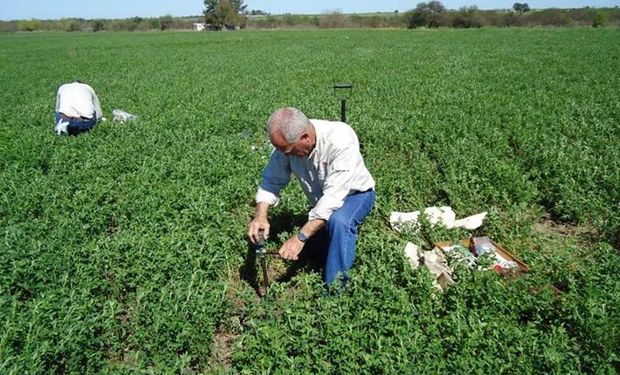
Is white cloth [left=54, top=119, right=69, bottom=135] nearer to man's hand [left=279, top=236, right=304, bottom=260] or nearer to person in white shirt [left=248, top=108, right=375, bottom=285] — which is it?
person in white shirt [left=248, top=108, right=375, bottom=285]

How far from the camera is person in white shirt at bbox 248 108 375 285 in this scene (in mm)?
3811

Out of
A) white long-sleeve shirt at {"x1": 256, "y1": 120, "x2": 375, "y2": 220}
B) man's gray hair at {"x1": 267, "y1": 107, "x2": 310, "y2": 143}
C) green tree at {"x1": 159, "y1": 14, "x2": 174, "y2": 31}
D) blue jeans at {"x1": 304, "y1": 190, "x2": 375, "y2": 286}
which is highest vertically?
man's gray hair at {"x1": 267, "y1": 107, "x2": 310, "y2": 143}

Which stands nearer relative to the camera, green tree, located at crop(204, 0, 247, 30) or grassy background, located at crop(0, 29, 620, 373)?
grassy background, located at crop(0, 29, 620, 373)

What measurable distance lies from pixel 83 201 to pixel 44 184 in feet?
3.10

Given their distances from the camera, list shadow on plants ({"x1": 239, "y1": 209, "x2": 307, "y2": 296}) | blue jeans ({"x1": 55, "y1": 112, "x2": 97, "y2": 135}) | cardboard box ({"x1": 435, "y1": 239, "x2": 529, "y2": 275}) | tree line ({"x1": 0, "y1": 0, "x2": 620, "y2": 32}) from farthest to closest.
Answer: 1. tree line ({"x1": 0, "y1": 0, "x2": 620, "y2": 32})
2. blue jeans ({"x1": 55, "y1": 112, "x2": 97, "y2": 135})
3. shadow on plants ({"x1": 239, "y1": 209, "x2": 307, "y2": 296})
4. cardboard box ({"x1": 435, "y1": 239, "x2": 529, "y2": 275})

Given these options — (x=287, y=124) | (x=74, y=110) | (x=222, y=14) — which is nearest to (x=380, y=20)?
(x=222, y=14)

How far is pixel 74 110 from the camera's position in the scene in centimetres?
926

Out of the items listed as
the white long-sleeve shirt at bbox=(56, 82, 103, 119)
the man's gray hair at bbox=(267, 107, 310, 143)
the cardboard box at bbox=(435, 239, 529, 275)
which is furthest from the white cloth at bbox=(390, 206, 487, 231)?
the white long-sleeve shirt at bbox=(56, 82, 103, 119)

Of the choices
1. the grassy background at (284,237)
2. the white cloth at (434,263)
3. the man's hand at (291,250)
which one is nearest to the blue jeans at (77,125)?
the grassy background at (284,237)

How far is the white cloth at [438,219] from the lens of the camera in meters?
5.32

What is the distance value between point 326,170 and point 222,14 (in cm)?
10720

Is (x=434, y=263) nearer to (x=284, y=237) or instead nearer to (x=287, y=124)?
(x=284, y=237)

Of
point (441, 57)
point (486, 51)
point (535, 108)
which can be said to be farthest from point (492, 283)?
point (486, 51)

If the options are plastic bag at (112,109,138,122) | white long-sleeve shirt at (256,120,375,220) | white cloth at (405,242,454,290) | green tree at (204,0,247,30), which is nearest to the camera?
white long-sleeve shirt at (256,120,375,220)
